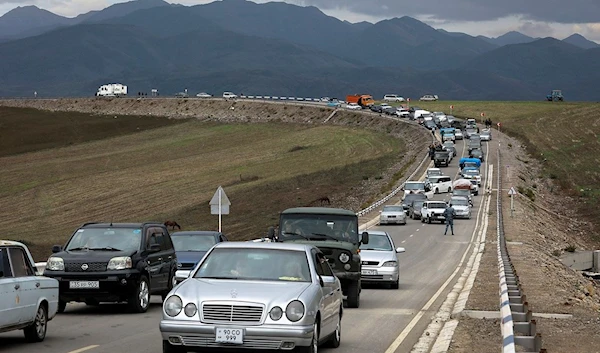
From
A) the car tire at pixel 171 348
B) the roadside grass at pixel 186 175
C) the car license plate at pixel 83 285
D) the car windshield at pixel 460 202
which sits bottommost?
the roadside grass at pixel 186 175

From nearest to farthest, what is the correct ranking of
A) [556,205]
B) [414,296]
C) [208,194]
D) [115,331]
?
[115,331] → [414,296] → [208,194] → [556,205]

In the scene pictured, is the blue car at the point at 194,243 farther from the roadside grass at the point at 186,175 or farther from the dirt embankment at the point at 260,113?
the dirt embankment at the point at 260,113

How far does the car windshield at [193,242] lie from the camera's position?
26.3 metres

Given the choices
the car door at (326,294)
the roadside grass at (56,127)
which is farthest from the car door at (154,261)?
the roadside grass at (56,127)

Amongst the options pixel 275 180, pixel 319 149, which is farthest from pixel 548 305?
pixel 319 149

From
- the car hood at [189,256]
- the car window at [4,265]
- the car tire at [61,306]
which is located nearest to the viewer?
the car window at [4,265]

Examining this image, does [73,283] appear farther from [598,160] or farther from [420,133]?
[420,133]

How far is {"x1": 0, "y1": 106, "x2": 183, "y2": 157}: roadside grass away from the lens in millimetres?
116244

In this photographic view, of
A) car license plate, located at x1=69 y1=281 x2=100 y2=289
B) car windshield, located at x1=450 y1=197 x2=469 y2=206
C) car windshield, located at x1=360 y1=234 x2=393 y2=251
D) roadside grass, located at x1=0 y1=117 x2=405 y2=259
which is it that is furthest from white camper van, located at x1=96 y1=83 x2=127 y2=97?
car license plate, located at x1=69 y1=281 x2=100 y2=289

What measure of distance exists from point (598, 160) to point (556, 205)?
26501mm

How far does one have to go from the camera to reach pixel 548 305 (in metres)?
21.8

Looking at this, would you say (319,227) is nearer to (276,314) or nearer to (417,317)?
(417,317)

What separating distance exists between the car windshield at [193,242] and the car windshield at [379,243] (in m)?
3.97

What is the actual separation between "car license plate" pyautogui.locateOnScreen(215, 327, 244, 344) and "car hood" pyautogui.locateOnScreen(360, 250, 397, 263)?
14114mm
